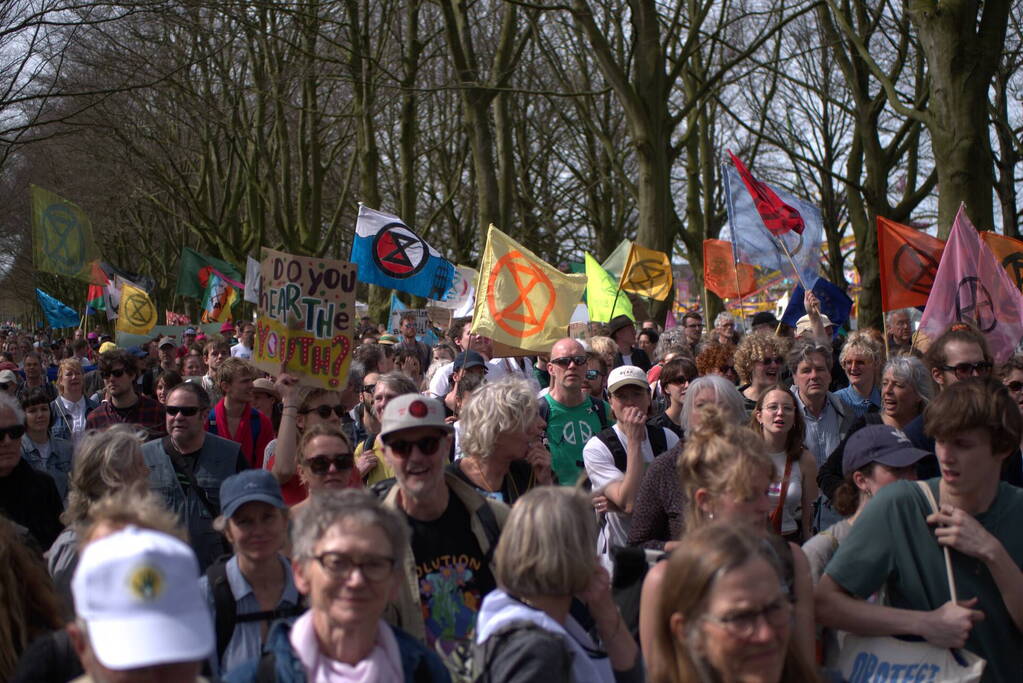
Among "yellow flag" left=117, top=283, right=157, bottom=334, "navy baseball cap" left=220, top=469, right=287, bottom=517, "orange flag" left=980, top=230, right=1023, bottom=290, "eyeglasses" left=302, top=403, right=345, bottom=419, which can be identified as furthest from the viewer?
"yellow flag" left=117, top=283, right=157, bottom=334

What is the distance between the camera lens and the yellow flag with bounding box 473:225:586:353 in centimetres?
896

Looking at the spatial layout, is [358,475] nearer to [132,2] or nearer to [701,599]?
[701,599]

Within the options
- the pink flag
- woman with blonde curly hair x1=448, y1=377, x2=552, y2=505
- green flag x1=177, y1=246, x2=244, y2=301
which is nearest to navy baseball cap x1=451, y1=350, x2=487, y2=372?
the pink flag

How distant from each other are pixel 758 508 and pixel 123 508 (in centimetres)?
189

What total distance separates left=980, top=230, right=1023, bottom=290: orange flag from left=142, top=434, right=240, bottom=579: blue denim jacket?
6.75 metres

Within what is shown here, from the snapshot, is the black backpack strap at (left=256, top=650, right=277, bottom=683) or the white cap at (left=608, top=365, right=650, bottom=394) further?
the white cap at (left=608, top=365, right=650, bottom=394)

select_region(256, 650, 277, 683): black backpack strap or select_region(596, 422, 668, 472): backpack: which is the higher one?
select_region(596, 422, 668, 472): backpack

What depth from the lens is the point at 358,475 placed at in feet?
17.4

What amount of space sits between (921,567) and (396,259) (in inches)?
306

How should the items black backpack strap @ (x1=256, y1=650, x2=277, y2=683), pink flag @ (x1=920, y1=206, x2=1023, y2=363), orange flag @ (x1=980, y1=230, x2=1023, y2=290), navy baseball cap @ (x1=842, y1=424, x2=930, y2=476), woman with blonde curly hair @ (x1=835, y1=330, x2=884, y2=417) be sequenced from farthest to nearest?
orange flag @ (x1=980, y1=230, x2=1023, y2=290), pink flag @ (x1=920, y1=206, x2=1023, y2=363), woman with blonde curly hair @ (x1=835, y1=330, x2=884, y2=417), navy baseball cap @ (x1=842, y1=424, x2=930, y2=476), black backpack strap @ (x1=256, y1=650, x2=277, y2=683)

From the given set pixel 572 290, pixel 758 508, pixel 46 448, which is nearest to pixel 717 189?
pixel 572 290

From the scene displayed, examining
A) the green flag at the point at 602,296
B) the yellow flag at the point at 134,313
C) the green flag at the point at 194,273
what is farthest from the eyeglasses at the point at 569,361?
the green flag at the point at 194,273

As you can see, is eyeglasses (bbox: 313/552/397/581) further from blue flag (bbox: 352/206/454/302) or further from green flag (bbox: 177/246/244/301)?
green flag (bbox: 177/246/244/301)

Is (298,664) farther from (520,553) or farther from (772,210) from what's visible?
(772,210)
